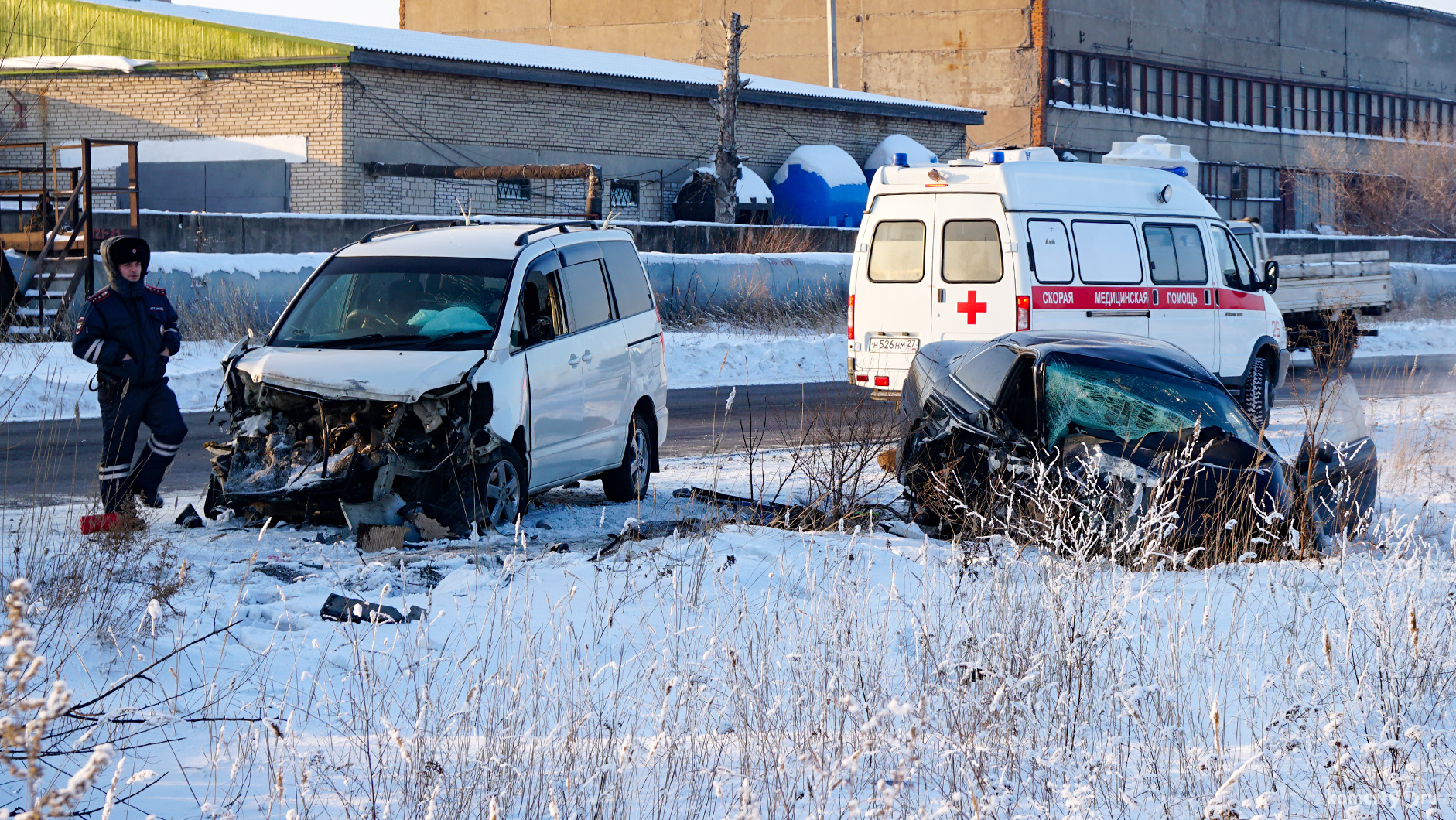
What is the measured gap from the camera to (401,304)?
8.38 meters

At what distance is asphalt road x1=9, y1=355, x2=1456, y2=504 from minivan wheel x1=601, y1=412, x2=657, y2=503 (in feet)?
2.48

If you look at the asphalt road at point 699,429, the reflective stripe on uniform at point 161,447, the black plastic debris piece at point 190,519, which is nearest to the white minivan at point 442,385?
the black plastic debris piece at point 190,519

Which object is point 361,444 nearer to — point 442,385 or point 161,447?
point 442,385

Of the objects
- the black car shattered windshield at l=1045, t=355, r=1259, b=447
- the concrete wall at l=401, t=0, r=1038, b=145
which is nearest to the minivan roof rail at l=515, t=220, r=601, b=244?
the black car shattered windshield at l=1045, t=355, r=1259, b=447

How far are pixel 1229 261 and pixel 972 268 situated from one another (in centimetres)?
340

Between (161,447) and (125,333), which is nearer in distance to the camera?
(125,333)

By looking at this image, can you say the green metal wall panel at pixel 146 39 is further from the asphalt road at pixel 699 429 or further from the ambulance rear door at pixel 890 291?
the ambulance rear door at pixel 890 291

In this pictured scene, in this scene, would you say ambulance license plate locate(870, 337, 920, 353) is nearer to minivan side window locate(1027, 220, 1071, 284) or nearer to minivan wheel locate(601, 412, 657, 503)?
minivan side window locate(1027, 220, 1071, 284)

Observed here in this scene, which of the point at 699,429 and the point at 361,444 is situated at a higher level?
the point at 361,444

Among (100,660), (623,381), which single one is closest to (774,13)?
(623,381)

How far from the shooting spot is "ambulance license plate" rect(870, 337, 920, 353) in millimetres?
12602

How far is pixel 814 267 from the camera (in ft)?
72.7

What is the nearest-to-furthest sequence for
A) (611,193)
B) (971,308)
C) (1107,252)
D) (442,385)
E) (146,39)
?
(442,385)
(971,308)
(1107,252)
(146,39)
(611,193)

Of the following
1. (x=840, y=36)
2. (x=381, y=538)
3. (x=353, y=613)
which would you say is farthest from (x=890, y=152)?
(x=353, y=613)
